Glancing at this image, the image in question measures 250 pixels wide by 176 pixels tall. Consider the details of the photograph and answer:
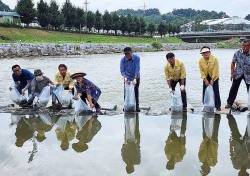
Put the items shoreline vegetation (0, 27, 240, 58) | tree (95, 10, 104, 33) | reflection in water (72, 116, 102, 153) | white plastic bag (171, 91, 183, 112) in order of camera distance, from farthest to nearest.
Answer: tree (95, 10, 104, 33) → shoreline vegetation (0, 27, 240, 58) → white plastic bag (171, 91, 183, 112) → reflection in water (72, 116, 102, 153)

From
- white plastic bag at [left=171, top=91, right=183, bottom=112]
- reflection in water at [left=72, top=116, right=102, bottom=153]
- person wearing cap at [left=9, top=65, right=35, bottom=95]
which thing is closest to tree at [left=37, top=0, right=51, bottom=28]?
person wearing cap at [left=9, top=65, right=35, bottom=95]

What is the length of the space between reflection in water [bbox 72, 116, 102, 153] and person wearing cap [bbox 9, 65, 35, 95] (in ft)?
5.92

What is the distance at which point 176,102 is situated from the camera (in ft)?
23.0

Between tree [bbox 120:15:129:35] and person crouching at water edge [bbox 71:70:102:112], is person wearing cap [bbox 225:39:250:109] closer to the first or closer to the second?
person crouching at water edge [bbox 71:70:102:112]

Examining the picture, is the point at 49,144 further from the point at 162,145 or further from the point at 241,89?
the point at 241,89

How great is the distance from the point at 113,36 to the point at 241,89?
49.8 m

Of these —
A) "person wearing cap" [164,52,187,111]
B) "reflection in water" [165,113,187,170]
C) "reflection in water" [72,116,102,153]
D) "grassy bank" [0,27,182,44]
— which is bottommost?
"reflection in water" [72,116,102,153]

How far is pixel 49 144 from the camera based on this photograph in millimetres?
5254

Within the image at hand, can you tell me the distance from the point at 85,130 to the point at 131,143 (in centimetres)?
121

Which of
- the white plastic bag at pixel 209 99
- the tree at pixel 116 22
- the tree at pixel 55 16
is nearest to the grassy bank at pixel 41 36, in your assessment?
the tree at pixel 55 16

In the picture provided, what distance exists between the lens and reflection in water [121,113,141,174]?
4.44 meters

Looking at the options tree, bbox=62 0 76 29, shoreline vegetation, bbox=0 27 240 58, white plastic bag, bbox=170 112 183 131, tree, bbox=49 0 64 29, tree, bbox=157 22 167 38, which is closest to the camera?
white plastic bag, bbox=170 112 183 131

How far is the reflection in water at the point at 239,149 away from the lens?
4152mm

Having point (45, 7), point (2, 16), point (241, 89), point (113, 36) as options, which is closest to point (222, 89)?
point (241, 89)
